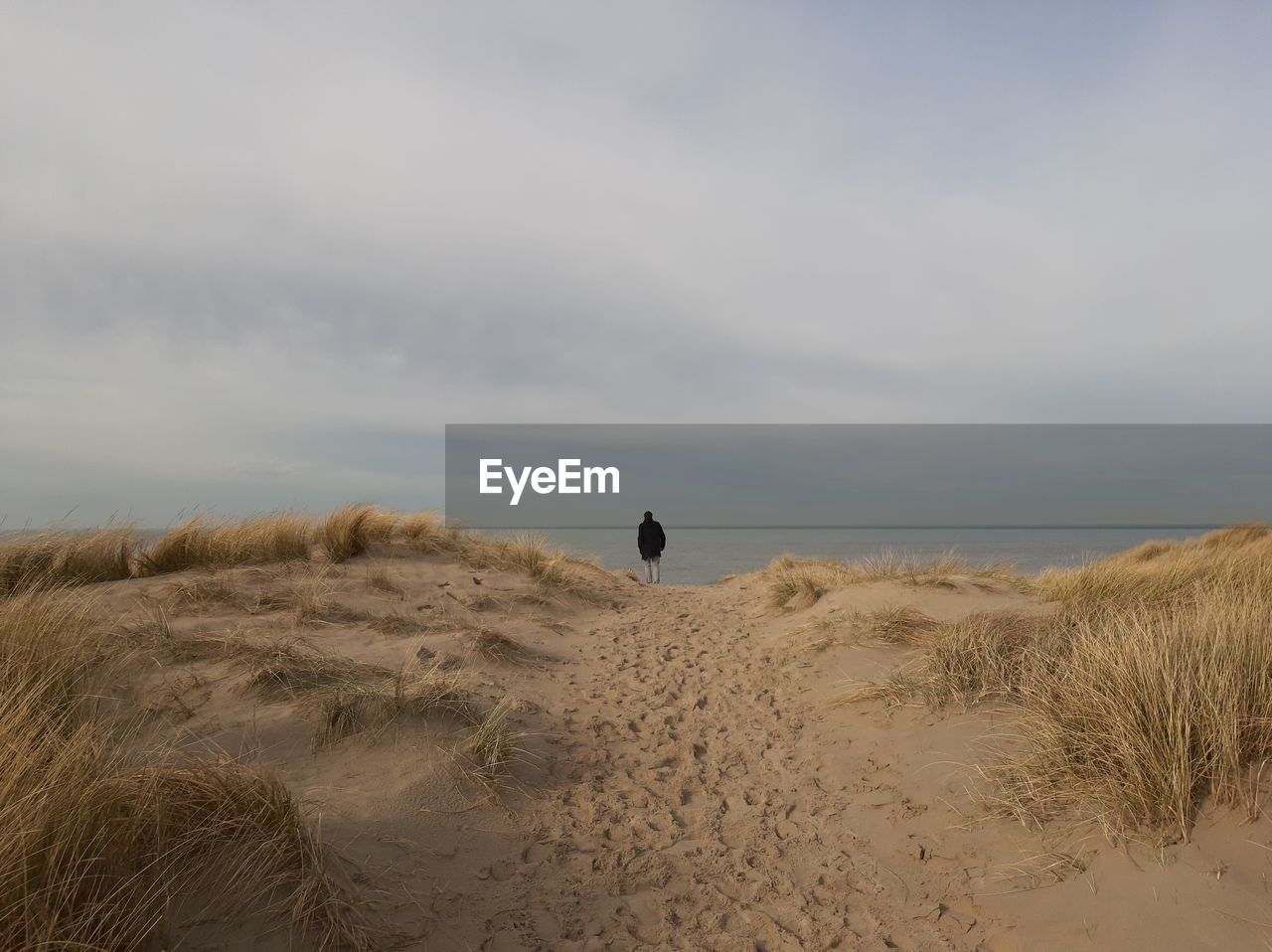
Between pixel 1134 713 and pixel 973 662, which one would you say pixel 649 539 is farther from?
pixel 1134 713

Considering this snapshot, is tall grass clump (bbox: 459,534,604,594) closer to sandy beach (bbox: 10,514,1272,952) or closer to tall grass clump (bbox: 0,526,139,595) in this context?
sandy beach (bbox: 10,514,1272,952)

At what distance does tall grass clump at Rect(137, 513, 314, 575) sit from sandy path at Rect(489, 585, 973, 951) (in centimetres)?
561

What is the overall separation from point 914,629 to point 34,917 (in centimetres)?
719

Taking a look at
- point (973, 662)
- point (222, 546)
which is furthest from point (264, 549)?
point (973, 662)

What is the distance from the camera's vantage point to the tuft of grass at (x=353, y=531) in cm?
1130

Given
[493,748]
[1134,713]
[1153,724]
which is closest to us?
[1153,724]

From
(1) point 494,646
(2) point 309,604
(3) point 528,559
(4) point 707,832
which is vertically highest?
(2) point 309,604

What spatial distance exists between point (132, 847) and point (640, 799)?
10.1 ft

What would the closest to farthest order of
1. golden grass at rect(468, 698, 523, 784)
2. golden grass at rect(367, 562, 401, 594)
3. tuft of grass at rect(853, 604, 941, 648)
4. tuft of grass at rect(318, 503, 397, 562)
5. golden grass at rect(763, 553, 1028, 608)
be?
golden grass at rect(468, 698, 523, 784)
tuft of grass at rect(853, 604, 941, 648)
golden grass at rect(367, 562, 401, 594)
golden grass at rect(763, 553, 1028, 608)
tuft of grass at rect(318, 503, 397, 562)

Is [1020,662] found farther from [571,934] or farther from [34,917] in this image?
[34,917]

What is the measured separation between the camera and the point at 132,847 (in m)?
2.91

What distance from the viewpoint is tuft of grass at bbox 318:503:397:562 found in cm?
1130

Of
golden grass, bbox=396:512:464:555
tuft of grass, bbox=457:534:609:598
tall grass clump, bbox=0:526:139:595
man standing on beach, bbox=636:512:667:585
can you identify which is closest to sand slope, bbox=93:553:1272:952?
tall grass clump, bbox=0:526:139:595

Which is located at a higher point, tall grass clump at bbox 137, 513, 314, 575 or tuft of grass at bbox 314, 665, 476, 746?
tall grass clump at bbox 137, 513, 314, 575
